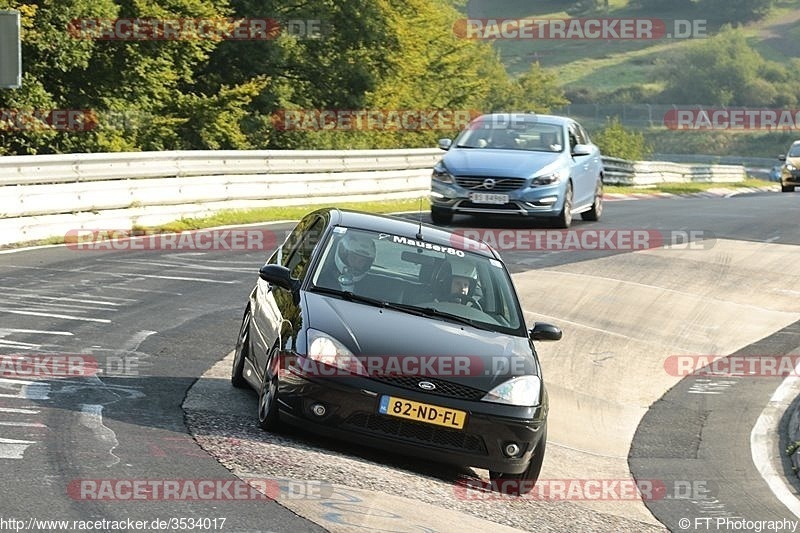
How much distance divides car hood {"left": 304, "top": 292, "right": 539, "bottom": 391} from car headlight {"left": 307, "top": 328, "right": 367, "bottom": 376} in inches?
1.7

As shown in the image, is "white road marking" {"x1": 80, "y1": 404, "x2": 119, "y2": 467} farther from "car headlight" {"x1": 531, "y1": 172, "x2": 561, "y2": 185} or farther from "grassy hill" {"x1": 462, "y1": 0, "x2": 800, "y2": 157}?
"grassy hill" {"x1": 462, "y1": 0, "x2": 800, "y2": 157}

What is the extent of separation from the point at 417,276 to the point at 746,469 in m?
3.17

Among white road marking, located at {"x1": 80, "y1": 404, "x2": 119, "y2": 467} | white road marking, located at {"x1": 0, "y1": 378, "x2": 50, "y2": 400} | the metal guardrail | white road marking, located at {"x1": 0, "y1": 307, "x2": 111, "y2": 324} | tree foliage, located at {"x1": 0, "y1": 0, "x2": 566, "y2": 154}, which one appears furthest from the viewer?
the metal guardrail

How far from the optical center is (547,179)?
21.0 meters

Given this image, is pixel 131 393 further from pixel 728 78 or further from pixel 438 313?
pixel 728 78

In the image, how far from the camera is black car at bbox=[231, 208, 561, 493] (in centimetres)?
822

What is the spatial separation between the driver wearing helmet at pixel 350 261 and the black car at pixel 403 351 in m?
0.01

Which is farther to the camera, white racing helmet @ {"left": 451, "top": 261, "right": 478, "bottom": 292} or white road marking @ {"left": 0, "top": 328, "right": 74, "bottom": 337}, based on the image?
white road marking @ {"left": 0, "top": 328, "right": 74, "bottom": 337}

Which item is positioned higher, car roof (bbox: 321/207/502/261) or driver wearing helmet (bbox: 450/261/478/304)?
car roof (bbox: 321/207/502/261)

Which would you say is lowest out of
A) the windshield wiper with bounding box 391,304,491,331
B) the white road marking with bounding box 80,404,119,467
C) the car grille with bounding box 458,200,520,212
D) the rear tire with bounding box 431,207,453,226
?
the rear tire with bounding box 431,207,453,226

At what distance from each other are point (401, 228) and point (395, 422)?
83.9 inches

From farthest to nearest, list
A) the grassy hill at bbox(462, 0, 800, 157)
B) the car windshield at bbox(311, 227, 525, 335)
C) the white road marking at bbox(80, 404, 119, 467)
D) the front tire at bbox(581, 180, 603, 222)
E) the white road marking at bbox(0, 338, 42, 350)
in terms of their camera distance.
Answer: the grassy hill at bbox(462, 0, 800, 157) < the front tire at bbox(581, 180, 603, 222) < the white road marking at bbox(0, 338, 42, 350) < the car windshield at bbox(311, 227, 525, 335) < the white road marking at bbox(80, 404, 119, 467)

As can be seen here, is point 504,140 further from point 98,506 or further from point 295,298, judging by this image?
point 98,506

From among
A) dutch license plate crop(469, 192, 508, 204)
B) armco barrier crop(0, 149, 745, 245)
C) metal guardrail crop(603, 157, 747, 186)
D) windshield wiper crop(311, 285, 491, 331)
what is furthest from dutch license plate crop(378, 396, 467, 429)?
metal guardrail crop(603, 157, 747, 186)
